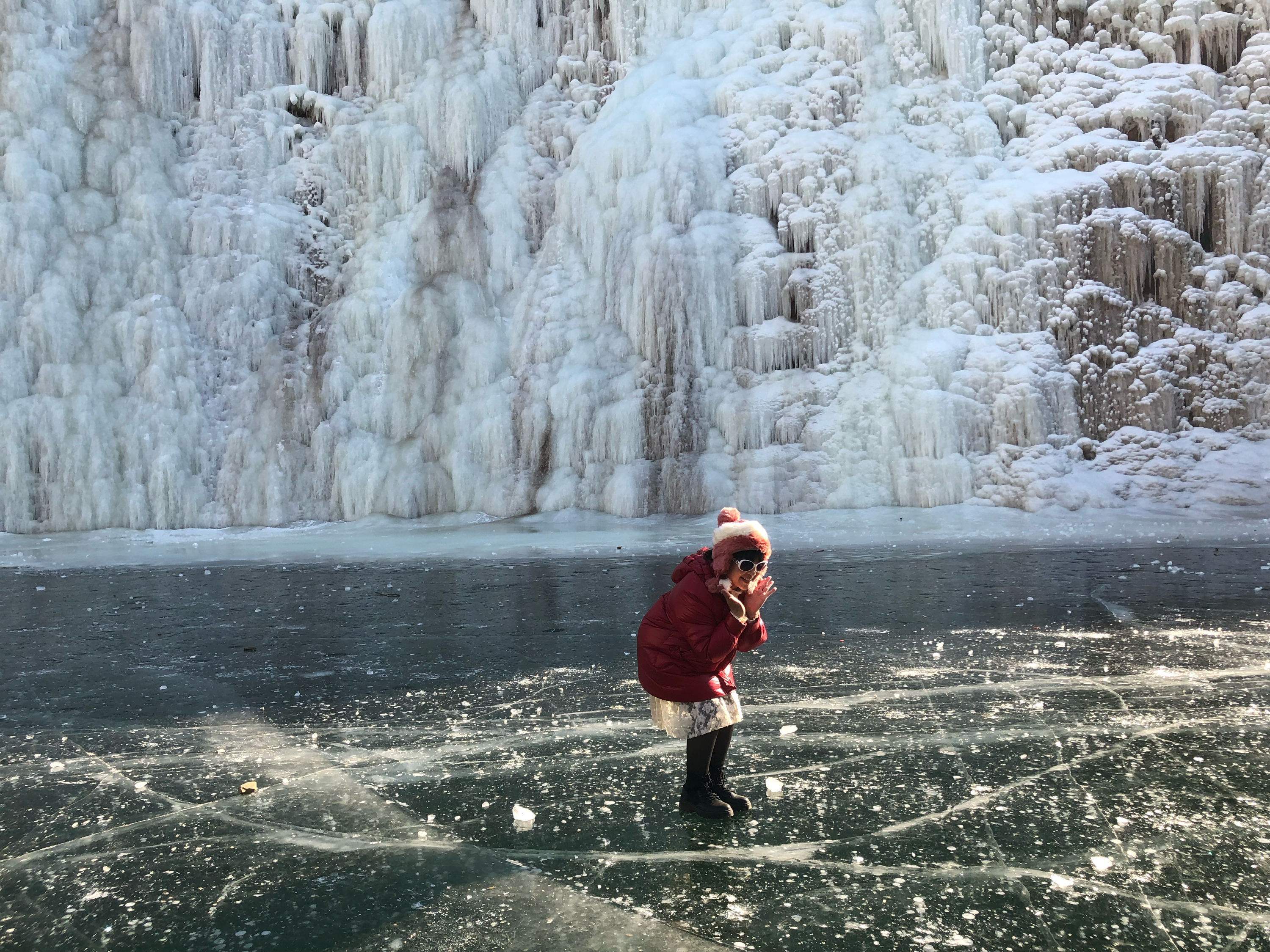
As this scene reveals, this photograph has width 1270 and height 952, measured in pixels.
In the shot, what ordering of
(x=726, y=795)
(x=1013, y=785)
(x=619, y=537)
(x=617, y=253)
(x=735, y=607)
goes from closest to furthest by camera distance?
(x=735, y=607)
(x=726, y=795)
(x=1013, y=785)
(x=619, y=537)
(x=617, y=253)

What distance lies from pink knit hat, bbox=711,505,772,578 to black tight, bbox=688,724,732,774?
0.55m

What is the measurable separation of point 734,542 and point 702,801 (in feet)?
2.89

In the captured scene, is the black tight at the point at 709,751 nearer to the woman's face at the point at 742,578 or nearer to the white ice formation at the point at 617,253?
the woman's face at the point at 742,578

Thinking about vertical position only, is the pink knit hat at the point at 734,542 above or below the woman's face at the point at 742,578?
above

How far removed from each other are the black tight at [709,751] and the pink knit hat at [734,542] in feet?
1.80

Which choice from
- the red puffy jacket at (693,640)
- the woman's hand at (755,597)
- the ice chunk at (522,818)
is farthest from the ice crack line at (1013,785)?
the ice chunk at (522,818)

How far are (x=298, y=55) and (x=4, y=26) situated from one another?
528cm

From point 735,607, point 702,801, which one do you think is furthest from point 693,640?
point 702,801

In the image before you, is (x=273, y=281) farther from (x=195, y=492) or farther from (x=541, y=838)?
(x=541, y=838)

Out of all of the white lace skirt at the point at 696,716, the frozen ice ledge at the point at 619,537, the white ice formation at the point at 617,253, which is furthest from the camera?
the white ice formation at the point at 617,253

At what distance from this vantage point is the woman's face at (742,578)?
9.95 ft

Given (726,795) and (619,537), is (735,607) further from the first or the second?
(619,537)

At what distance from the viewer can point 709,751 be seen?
3.17 metres

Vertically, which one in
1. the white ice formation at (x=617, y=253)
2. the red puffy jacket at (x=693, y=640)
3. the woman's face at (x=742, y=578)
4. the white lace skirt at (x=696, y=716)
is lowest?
the white lace skirt at (x=696, y=716)
